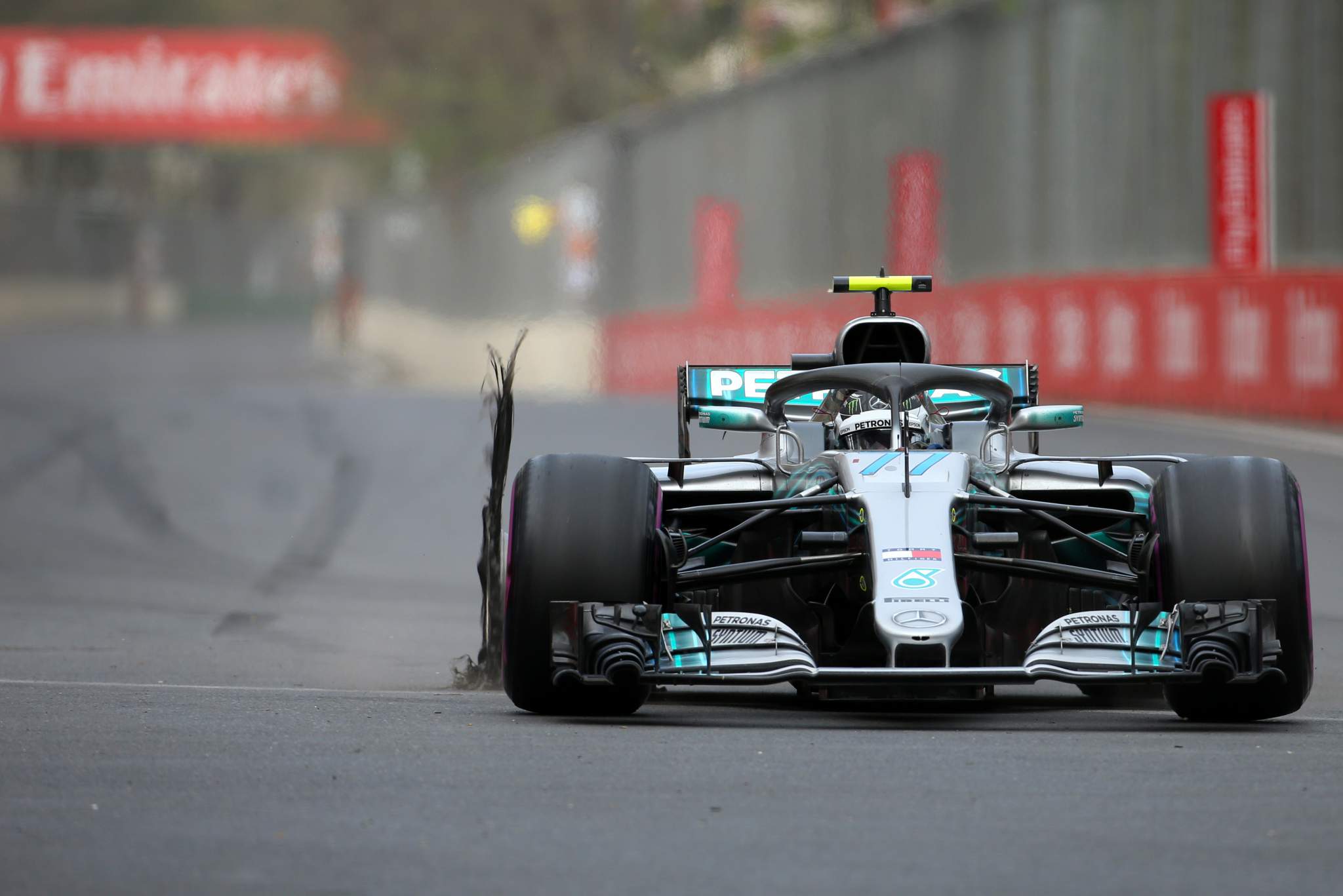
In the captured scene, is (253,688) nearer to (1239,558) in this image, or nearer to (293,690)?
(293,690)

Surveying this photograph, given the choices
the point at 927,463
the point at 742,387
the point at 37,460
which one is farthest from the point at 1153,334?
the point at 927,463

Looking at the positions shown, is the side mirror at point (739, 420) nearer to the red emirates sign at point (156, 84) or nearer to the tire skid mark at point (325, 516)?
the tire skid mark at point (325, 516)

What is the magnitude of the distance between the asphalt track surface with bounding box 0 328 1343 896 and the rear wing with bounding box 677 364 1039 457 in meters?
1.27

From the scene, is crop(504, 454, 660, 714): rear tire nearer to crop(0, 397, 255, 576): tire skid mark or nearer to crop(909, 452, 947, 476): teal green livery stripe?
crop(909, 452, 947, 476): teal green livery stripe

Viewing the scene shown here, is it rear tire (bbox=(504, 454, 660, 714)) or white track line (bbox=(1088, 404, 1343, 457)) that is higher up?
white track line (bbox=(1088, 404, 1343, 457))

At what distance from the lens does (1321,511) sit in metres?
16.1

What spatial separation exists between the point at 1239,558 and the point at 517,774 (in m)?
2.65

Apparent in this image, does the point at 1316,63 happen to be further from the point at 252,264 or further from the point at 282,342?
the point at 252,264

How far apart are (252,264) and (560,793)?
8652cm

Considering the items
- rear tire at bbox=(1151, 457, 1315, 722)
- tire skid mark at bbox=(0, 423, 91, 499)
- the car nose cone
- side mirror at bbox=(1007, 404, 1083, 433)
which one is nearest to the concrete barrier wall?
tire skid mark at bbox=(0, 423, 91, 499)

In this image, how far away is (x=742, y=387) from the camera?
10977 mm

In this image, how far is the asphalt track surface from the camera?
19.1ft

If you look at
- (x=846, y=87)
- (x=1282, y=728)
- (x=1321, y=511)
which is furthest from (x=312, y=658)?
(x=846, y=87)

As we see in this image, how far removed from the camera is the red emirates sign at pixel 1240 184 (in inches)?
834
